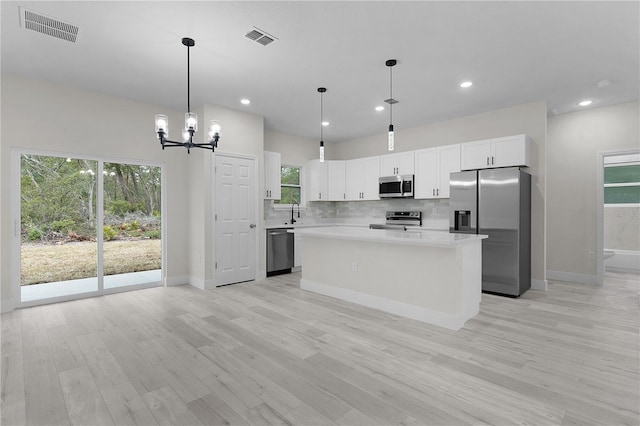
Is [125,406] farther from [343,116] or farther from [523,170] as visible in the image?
[523,170]

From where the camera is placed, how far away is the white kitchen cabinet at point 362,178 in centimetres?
646

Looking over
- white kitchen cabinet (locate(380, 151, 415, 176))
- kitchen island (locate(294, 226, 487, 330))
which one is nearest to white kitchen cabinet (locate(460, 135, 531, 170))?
white kitchen cabinet (locate(380, 151, 415, 176))

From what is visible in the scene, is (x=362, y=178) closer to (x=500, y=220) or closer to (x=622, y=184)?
(x=500, y=220)

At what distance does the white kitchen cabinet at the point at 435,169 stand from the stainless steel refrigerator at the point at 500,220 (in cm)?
52

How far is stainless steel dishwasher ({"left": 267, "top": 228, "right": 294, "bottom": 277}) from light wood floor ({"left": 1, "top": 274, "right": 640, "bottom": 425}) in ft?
6.17

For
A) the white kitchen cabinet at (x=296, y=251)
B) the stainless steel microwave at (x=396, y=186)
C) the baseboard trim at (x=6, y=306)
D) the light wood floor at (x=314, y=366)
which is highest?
the stainless steel microwave at (x=396, y=186)

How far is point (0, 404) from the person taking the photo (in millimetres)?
1967

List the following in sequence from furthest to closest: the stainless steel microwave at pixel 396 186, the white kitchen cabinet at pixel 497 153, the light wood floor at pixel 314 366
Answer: the stainless steel microwave at pixel 396 186, the white kitchen cabinet at pixel 497 153, the light wood floor at pixel 314 366

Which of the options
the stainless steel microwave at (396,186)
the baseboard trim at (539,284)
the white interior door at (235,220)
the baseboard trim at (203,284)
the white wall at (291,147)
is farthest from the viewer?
the white wall at (291,147)

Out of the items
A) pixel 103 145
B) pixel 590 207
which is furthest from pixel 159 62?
pixel 590 207

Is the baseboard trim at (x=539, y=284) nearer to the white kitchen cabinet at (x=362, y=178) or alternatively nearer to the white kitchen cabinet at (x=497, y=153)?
the white kitchen cabinet at (x=497, y=153)

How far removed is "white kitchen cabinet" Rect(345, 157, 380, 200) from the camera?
6.46m

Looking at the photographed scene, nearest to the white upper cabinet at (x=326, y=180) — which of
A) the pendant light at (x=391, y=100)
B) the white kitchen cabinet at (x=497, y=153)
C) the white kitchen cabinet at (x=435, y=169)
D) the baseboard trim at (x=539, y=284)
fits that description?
the white kitchen cabinet at (x=435, y=169)

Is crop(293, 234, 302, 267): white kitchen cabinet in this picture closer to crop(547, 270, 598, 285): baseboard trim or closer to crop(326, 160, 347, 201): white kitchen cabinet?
crop(326, 160, 347, 201): white kitchen cabinet
